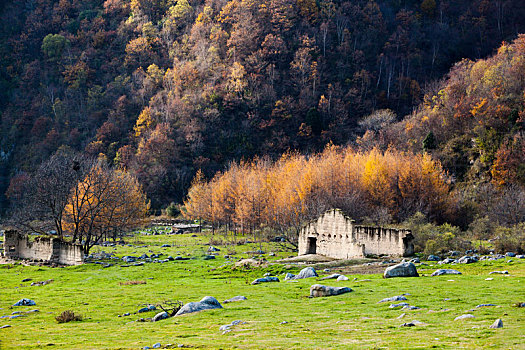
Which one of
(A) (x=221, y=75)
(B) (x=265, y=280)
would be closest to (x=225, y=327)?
(B) (x=265, y=280)

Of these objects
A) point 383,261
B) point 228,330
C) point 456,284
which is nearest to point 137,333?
point 228,330

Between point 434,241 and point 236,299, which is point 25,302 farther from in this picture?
point 434,241

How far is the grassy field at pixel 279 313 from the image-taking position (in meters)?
14.4

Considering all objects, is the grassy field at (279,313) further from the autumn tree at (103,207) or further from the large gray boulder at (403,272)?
the autumn tree at (103,207)

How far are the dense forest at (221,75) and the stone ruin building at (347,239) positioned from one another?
1860 inches

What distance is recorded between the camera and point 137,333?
17.6 metres

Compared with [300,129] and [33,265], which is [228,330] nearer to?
[33,265]

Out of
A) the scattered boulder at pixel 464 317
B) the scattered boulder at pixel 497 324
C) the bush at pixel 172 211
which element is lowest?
the scattered boulder at pixel 464 317

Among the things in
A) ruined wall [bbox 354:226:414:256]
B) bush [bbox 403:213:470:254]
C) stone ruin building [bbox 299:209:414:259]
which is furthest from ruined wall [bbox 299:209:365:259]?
bush [bbox 403:213:470:254]

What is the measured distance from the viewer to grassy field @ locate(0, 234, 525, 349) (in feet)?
47.4

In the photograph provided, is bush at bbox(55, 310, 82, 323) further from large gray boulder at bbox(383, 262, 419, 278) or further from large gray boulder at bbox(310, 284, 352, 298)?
large gray boulder at bbox(383, 262, 419, 278)

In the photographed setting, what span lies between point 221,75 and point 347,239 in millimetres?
91832

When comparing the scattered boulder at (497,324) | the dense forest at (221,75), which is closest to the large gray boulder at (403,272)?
the scattered boulder at (497,324)

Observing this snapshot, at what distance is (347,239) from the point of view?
135 feet
